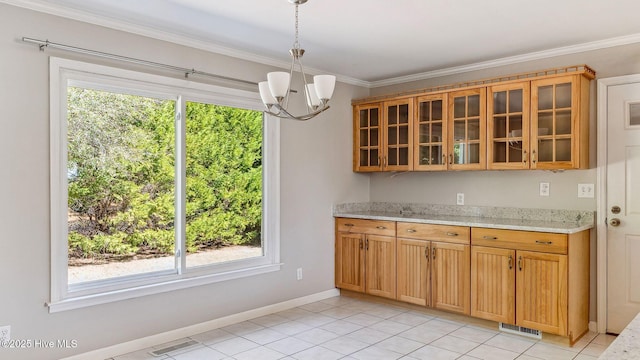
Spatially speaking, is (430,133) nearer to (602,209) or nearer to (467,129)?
(467,129)

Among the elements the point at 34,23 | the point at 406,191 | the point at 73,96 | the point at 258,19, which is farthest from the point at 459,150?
the point at 34,23

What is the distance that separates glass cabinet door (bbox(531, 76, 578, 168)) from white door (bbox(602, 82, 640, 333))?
380 mm

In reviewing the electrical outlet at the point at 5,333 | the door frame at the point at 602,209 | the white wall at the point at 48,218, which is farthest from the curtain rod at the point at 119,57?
the door frame at the point at 602,209

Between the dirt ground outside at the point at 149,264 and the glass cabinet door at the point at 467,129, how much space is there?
6.80 feet

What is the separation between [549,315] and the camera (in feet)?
10.9

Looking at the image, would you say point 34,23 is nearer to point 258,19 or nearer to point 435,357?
point 258,19

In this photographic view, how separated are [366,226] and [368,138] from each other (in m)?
1.01

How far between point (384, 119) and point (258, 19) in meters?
1.99

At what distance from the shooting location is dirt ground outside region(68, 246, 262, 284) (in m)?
3.08

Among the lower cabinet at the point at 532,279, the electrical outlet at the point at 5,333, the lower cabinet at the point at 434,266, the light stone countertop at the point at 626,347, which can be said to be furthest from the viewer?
the lower cabinet at the point at 434,266

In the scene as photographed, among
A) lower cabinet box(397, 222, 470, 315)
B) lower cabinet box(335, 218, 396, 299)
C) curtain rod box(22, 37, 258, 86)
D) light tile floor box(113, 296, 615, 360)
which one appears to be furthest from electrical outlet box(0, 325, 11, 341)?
lower cabinet box(397, 222, 470, 315)

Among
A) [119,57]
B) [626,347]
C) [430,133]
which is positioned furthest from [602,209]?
[119,57]

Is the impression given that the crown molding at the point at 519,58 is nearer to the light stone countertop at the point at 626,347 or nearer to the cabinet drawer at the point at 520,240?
the cabinet drawer at the point at 520,240

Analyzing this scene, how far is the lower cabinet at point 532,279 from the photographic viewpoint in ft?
10.8
